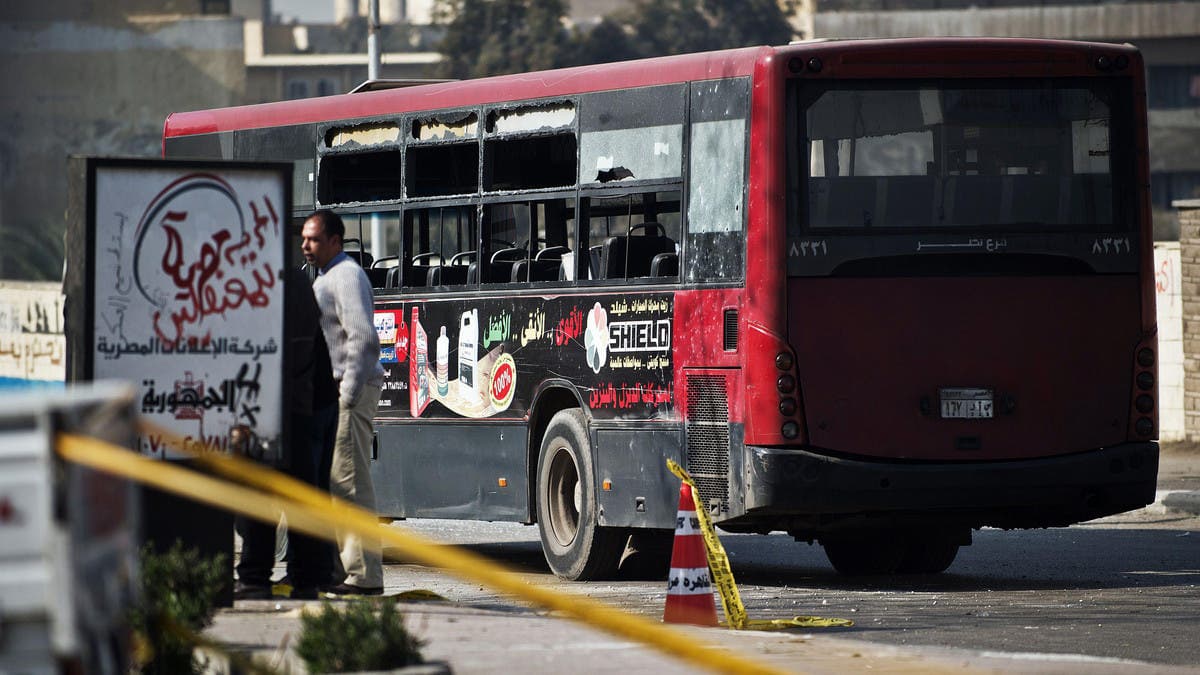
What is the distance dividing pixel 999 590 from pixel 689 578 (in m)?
3.15

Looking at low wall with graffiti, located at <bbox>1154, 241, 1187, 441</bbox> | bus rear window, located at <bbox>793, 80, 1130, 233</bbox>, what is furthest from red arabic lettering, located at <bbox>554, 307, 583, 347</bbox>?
low wall with graffiti, located at <bbox>1154, 241, 1187, 441</bbox>

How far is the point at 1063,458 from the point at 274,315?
520cm

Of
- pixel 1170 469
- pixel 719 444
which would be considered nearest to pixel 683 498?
pixel 719 444

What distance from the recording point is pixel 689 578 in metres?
10.9

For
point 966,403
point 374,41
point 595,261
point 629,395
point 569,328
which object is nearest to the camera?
point 966,403

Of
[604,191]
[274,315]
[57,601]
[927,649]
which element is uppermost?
[604,191]

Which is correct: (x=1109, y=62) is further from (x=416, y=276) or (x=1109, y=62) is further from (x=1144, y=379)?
(x=416, y=276)

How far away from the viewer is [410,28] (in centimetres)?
10075

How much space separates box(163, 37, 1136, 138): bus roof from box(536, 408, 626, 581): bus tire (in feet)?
6.92

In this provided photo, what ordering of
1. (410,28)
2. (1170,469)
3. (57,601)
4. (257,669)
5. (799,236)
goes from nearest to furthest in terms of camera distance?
(57,601) → (257,669) → (799,236) → (1170,469) → (410,28)

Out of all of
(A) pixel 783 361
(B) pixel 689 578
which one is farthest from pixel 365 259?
(B) pixel 689 578

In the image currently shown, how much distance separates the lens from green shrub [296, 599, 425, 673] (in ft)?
25.5

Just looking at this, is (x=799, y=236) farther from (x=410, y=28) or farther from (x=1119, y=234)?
(x=410, y=28)

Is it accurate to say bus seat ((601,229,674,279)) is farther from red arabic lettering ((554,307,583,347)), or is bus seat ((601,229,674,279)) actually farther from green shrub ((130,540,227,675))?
green shrub ((130,540,227,675))
